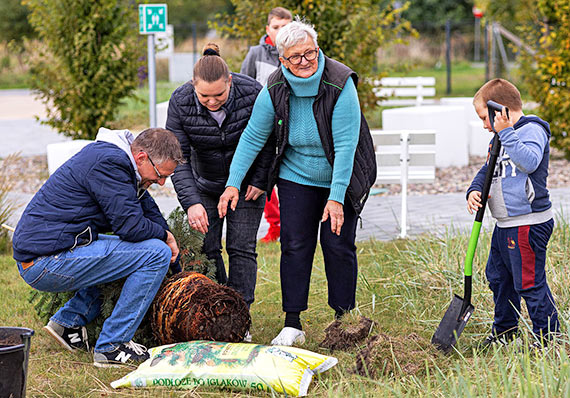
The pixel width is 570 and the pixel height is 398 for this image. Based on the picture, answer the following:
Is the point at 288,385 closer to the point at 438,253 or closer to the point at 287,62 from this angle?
the point at 287,62

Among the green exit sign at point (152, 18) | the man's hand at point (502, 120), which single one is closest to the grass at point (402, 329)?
the man's hand at point (502, 120)

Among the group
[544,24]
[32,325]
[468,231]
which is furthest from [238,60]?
[32,325]

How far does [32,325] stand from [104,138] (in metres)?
1.58

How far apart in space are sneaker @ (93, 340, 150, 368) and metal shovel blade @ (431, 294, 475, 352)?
153 centimetres

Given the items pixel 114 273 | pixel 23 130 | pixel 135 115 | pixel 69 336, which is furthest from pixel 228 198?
pixel 23 130

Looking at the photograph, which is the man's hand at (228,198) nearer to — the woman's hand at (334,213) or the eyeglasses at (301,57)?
the woman's hand at (334,213)

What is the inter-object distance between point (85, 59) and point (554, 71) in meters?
6.65

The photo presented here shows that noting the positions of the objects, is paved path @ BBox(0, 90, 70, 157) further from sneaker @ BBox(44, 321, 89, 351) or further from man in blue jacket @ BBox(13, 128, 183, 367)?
man in blue jacket @ BBox(13, 128, 183, 367)

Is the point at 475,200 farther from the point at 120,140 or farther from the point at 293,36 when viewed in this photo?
the point at 120,140

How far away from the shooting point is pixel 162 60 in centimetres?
2884

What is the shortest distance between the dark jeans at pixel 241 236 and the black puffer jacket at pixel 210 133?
0.16 metres

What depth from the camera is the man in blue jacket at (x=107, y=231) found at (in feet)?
12.8

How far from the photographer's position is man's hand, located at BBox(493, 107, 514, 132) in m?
3.77

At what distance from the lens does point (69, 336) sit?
438 centimetres
